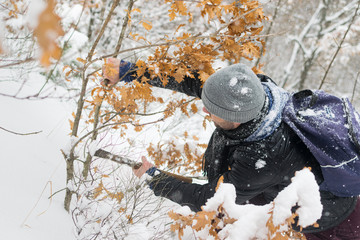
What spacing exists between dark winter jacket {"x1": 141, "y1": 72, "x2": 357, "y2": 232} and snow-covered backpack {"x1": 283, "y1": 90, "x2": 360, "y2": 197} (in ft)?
0.26

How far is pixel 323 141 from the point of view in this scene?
155cm

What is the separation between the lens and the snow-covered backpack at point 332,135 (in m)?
1.52

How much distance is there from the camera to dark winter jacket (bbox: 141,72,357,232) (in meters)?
1.58

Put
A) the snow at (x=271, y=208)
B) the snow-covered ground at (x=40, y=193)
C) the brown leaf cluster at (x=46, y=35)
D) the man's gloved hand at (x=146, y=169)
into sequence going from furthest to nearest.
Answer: the man's gloved hand at (x=146, y=169) < the snow-covered ground at (x=40, y=193) < the snow at (x=271, y=208) < the brown leaf cluster at (x=46, y=35)

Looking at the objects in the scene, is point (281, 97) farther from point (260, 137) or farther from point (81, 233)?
point (81, 233)

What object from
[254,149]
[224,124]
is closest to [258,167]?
[254,149]

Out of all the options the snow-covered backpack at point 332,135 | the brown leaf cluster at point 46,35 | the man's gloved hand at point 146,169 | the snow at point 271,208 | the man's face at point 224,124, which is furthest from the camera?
the man's gloved hand at point 146,169

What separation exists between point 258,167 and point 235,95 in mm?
443

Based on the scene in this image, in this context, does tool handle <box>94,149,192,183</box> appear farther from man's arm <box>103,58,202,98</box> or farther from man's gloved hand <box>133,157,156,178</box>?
man's arm <box>103,58,202,98</box>

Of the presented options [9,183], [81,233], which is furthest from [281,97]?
[9,183]

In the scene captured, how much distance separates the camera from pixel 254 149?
159cm

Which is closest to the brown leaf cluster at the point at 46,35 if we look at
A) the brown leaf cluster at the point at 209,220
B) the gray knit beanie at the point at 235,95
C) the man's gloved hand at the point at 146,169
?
the brown leaf cluster at the point at 209,220

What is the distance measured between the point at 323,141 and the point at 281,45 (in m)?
18.5

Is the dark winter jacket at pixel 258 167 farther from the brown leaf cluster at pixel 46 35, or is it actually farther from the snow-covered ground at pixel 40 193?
the brown leaf cluster at pixel 46 35
